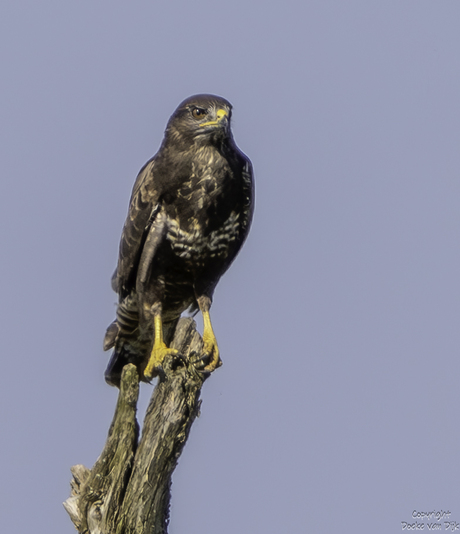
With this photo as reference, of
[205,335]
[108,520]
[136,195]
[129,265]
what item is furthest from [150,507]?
[136,195]

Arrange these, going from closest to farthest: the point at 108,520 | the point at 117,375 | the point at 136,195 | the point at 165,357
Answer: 1. the point at 108,520
2. the point at 165,357
3. the point at 136,195
4. the point at 117,375

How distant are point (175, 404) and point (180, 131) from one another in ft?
8.22

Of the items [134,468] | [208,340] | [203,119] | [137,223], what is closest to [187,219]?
[137,223]

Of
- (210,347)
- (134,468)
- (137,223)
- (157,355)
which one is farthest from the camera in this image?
(210,347)

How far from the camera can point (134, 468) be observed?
273 inches

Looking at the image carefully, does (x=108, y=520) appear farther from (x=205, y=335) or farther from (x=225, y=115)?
(x=225, y=115)

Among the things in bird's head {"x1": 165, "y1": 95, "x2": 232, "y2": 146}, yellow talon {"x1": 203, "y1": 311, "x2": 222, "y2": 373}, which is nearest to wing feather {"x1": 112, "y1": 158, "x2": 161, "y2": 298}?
bird's head {"x1": 165, "y1": 95, "x2": 232, "y2": 146}

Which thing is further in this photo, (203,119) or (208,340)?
(208,340)

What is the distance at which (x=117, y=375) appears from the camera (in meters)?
8.85

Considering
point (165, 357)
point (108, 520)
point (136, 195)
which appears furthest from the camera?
point (136, 195)

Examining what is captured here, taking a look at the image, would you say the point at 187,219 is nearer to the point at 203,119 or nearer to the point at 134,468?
the point at 203,119

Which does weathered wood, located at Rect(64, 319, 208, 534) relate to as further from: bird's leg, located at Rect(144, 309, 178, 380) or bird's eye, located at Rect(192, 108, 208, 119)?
bird's eye, located at Rect(192, 108, 208, 119)

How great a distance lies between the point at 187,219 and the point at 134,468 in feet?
7.48

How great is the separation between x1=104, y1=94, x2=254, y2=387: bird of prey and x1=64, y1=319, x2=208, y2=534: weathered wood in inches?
17.6
